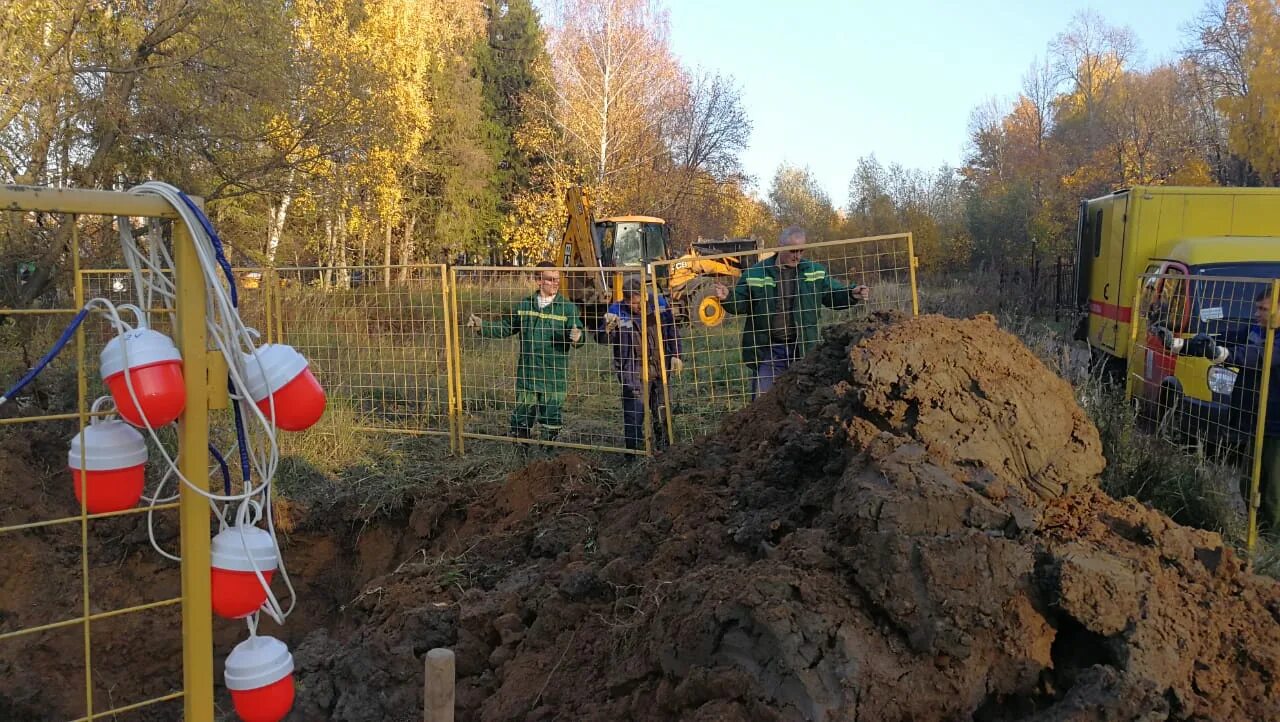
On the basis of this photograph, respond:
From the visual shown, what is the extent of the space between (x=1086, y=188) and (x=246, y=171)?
91.6 ft

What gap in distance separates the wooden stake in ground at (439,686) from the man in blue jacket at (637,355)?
4.70 m

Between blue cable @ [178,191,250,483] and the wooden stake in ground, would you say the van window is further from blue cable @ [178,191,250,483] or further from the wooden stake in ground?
blue cable @ [178,191,250,483]

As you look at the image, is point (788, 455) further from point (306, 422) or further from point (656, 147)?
point (656, 147)

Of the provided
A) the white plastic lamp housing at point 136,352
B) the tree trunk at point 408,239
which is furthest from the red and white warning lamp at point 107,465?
the tree trunk at point 408,239

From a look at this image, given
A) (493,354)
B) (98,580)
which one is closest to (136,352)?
(98,580)

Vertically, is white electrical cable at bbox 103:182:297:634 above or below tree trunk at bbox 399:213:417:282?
below

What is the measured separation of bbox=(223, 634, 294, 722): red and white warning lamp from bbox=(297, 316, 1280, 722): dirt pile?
102 cm

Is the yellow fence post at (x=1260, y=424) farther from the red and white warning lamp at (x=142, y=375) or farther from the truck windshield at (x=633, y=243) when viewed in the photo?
the truck windshield at (x=633, y=243)

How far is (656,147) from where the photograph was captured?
3128 centimetres

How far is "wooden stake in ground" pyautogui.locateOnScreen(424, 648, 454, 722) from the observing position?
2.26 meters

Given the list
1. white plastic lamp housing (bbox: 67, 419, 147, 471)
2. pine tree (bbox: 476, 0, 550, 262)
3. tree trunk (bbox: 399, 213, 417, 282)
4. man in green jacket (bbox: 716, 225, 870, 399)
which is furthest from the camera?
pine tree (bbox: 476, 0, 550, 262)

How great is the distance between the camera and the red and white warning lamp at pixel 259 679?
94.7 inches

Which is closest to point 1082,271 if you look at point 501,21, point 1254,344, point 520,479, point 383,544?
point 1254,344

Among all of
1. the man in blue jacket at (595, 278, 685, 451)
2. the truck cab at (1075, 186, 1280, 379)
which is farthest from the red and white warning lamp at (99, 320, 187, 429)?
the truck cab at (1075, 186, 1280, 379)
